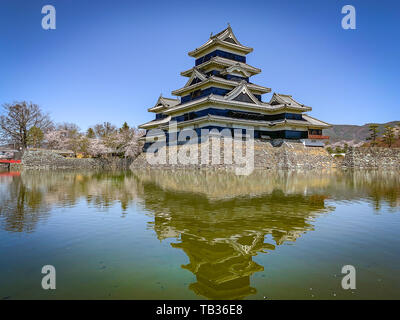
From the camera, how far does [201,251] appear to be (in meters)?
4.93

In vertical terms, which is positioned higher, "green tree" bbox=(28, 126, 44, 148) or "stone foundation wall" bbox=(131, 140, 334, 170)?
"green tree" bbox=(28, 126, 44, 148)

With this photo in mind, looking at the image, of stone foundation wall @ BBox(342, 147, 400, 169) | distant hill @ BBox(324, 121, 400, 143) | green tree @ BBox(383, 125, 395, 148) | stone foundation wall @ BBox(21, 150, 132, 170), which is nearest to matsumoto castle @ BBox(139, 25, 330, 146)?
stone foundation wall @ BBox(342, 147, 400, 169)

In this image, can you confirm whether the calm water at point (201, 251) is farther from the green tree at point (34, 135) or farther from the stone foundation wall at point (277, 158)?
the green tree at point (34, 135)

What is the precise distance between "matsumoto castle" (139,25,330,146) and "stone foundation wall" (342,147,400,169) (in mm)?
4932

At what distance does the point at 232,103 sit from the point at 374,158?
2207 centimetres

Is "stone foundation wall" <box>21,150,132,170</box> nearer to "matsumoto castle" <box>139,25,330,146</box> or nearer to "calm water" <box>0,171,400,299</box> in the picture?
"matsumoto castle" <box>139,25,330,146</box>

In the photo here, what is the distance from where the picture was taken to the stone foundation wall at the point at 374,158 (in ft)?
123

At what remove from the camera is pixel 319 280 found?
12.6 ft

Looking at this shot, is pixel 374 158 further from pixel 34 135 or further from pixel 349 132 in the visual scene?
pixel 349 132

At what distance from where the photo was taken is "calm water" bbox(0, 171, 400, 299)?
11.8 ft

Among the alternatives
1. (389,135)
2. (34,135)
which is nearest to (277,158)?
(389,135)

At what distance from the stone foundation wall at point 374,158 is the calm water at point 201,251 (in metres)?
31.9
